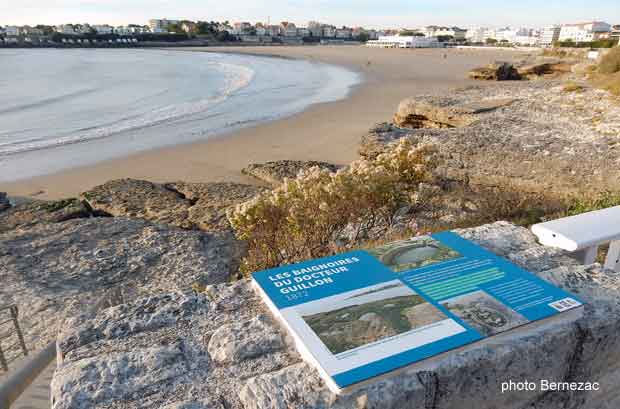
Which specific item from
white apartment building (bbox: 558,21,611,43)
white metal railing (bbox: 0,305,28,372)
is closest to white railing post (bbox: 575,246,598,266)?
white metal railing (bbox: 0,305,28,372)

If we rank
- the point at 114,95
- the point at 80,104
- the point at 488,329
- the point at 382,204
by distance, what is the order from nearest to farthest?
the point at 488,329 → the point at 382,204 → the point at 80,104 → the point at 114,95

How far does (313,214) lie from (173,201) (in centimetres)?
427

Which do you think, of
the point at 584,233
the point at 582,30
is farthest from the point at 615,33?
the point at 584,233

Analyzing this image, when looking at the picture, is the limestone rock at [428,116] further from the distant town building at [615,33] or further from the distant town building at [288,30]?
the distant town building at [288,30]

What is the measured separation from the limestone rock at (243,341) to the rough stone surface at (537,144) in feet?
16.4

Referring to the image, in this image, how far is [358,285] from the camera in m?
2.02

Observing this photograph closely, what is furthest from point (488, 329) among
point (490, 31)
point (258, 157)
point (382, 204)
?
point (490, 31)

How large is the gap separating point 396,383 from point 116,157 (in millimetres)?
13234

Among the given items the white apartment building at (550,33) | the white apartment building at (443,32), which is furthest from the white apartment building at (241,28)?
the white apartment building at (550,33)

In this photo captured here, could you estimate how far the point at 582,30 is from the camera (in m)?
137

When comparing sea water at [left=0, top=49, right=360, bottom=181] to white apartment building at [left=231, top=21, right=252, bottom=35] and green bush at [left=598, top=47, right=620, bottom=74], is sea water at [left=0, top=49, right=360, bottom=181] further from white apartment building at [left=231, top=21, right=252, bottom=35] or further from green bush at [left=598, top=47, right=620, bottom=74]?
white apartment building at [left=231, top=21, right=252, bottom=35]

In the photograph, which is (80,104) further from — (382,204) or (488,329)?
(488,329)

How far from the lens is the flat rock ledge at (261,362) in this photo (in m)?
1.63

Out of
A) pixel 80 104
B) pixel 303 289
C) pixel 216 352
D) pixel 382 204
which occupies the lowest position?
pixel 80 104
